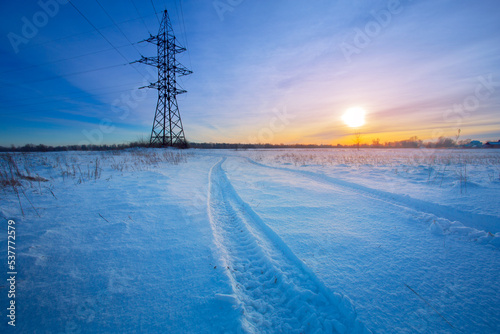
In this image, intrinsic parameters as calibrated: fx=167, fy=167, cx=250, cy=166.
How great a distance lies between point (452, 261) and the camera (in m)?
2.37

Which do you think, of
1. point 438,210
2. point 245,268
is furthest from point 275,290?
point 438,210

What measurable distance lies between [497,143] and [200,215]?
101355mm

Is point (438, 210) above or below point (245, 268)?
above

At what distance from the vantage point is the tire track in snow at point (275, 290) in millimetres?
1638

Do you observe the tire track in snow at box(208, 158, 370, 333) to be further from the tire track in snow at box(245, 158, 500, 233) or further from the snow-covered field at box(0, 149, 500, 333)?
the tire track in snow at box(245, 158, 500, 233)

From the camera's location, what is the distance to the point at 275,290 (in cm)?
204

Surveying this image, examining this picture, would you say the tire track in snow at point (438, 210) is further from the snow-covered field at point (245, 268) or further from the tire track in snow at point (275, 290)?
the tire track in snow at point (275, 290)

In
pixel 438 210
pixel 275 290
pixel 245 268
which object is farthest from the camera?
pixel 438 210

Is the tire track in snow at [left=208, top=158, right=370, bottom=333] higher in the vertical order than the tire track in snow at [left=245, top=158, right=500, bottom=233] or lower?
lower

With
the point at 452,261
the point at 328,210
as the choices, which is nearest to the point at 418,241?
the point at 452,261

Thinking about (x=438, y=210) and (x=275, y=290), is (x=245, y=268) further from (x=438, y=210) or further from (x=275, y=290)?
(x=438, y=210)

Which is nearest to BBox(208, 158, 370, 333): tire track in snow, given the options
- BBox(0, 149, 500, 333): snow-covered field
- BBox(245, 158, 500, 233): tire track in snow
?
BBox(0, 149, 500, 333): snow-covered field

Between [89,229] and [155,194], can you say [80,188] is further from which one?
[89,229]

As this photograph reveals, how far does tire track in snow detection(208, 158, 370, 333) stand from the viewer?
164cm
